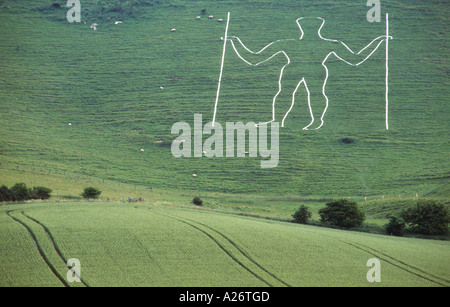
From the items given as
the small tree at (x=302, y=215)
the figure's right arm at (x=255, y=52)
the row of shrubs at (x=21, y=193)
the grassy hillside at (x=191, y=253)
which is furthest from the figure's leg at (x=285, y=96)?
the grassy hillside at (x=191, y=253)

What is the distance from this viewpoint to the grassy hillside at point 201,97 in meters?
69.8

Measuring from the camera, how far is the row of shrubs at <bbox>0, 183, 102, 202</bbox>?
1800 inches

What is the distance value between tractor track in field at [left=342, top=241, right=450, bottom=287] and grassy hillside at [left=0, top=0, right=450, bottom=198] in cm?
2339

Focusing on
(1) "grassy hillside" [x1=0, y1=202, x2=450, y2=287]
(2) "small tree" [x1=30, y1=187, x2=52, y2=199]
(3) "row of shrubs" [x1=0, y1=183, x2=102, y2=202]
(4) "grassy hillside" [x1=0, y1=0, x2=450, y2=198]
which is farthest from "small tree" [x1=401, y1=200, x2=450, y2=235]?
(2) "small tree" [x1=30, y1=187, x2=52, y2=199]

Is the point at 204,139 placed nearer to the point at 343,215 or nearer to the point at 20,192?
the point at 20,192

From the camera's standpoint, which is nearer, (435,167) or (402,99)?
(435,167)

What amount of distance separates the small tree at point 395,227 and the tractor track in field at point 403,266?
9.47 m

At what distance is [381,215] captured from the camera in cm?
5147

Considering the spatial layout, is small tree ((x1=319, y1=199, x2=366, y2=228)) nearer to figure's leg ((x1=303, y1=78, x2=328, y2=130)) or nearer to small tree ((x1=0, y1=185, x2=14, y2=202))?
small tree ((x1=0, y1=185, x2=14, y2=202))

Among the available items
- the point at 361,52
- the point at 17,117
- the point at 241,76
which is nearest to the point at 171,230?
the point at 17,117

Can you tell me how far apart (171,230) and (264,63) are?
68319 mm

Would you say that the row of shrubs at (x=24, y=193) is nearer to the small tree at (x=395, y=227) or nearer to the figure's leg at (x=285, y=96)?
the small tree at (x=395, y=227)

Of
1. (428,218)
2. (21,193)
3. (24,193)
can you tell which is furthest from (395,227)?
(21,193)
